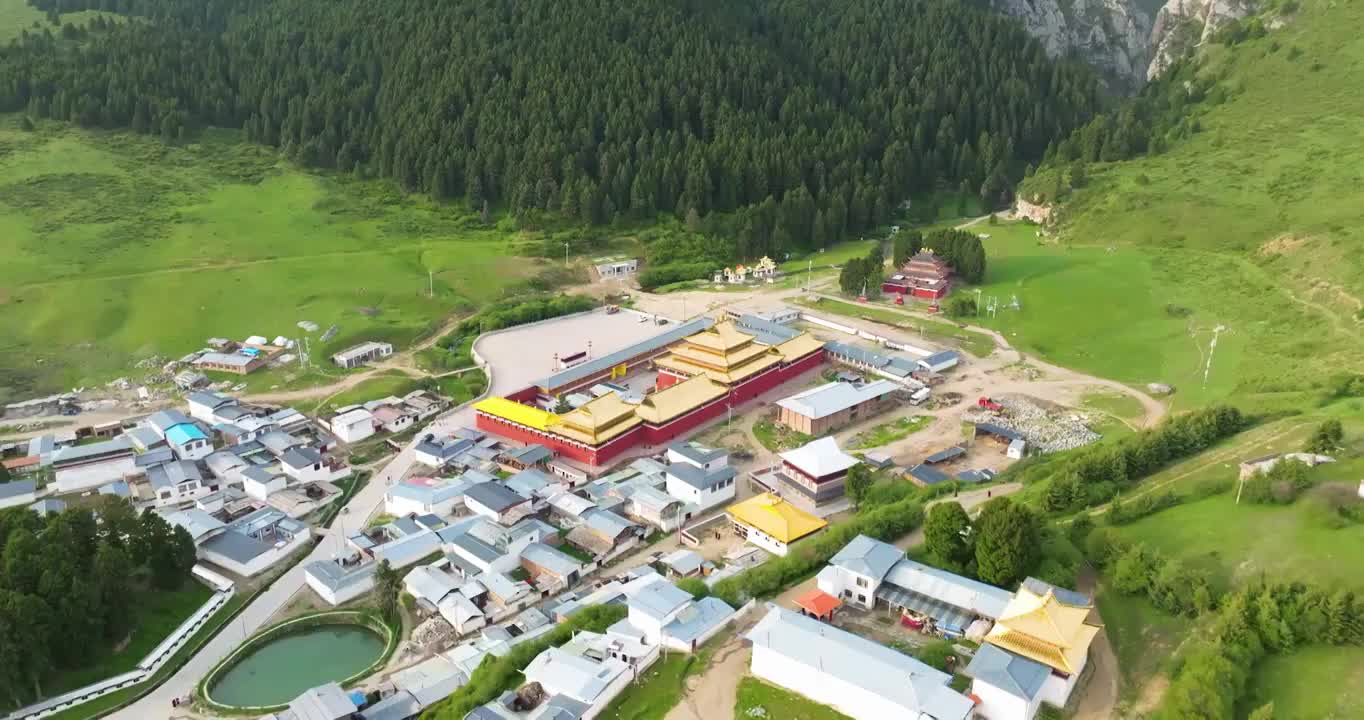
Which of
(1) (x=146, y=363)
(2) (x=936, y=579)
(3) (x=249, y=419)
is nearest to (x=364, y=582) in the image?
(3) (x=249, y=419)

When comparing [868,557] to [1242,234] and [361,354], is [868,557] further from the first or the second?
[1242,234]

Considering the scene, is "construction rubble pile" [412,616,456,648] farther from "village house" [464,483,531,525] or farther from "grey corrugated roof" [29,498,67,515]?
"grey corrugated roof" [29,498,67,515]

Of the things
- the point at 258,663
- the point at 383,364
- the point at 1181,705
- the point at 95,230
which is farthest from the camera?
the point at 95,230

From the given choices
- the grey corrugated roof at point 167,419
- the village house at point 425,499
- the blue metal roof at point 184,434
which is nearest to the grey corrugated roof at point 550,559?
the village house at point 425,499

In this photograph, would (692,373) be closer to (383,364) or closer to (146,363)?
(383,364)

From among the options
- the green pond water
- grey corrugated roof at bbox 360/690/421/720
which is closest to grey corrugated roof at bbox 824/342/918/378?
the green pond water

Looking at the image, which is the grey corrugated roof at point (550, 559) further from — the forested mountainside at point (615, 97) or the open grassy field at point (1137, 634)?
the forested mountainside at point (615, 97)

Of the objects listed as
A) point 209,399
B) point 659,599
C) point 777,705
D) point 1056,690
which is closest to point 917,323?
point 659,599
